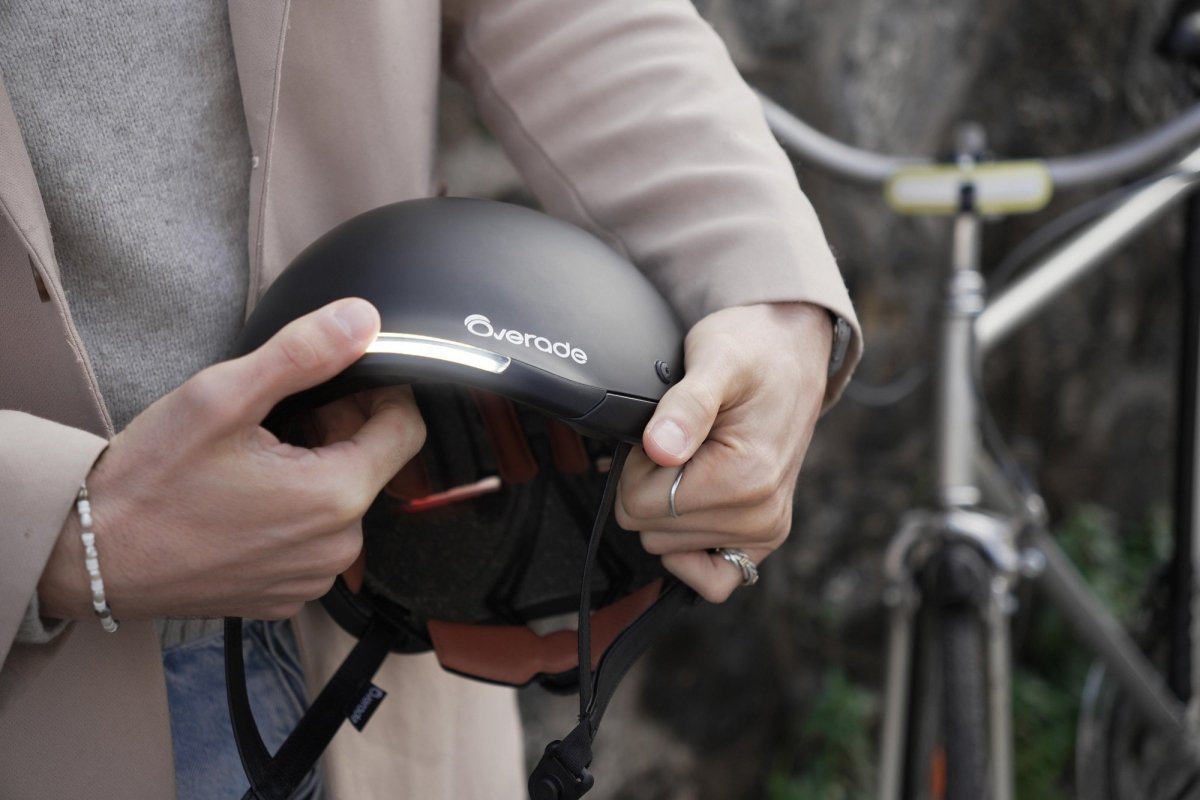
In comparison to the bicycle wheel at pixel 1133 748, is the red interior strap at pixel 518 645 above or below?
above

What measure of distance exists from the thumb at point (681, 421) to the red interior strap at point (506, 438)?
14cm

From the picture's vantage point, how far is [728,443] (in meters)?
0.62

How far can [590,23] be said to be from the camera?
2.41 feet

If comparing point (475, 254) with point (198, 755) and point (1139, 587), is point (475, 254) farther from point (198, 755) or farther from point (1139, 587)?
point (1139, 587)

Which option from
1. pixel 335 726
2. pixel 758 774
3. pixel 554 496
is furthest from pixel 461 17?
pixel 758 774

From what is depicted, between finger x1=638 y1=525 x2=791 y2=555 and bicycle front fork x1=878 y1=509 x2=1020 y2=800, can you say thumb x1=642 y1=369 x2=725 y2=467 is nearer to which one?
finger x1=638 y1=525 x2=791 y2=555

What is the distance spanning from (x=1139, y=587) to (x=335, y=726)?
1.99 meters

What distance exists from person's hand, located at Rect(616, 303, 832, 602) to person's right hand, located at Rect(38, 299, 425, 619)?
157 millimetres

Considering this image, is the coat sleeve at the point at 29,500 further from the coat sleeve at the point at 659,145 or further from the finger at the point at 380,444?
the coat sleeve at the point at 659,145

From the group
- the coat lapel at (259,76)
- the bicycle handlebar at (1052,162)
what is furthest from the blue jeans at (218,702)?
the bicycle handlebar at (1052,162)

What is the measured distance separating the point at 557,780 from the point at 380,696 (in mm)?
180

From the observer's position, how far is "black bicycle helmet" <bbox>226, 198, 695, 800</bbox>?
22.0 inches

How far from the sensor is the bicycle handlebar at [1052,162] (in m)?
1.25

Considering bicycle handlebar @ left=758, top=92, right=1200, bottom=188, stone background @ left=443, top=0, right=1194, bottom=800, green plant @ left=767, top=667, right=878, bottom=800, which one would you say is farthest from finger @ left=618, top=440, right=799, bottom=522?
green plant @ left=767, top=667, right=878, bottom=800
